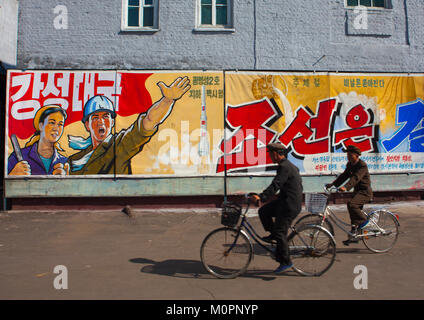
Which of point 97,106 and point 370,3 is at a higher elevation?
point 370,3

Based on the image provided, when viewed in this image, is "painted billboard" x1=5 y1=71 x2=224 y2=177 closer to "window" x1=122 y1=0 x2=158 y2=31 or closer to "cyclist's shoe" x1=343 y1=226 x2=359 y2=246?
"window" x1=122 y1=0 x2=158 y2=31

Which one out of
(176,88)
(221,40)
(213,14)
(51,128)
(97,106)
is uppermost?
(213,14)

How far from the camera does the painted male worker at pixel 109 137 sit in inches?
423

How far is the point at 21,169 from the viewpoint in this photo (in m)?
10.7

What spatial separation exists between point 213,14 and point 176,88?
9.50ft

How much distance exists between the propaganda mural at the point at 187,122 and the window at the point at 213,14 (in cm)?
201

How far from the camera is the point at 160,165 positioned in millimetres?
10844

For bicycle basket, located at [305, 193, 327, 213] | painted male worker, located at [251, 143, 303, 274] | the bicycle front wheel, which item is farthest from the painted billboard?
painted male worker, located at [251, 143, 303, 274]

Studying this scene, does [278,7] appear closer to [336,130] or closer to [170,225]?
[336,130]

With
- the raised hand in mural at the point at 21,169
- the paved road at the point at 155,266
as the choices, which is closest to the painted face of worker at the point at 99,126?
the raised hand in mural at the point at 21,169

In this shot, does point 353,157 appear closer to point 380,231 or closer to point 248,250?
point 380,231

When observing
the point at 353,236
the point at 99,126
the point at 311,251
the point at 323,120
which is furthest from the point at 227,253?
the point at 323,120

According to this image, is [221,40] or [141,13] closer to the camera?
[221,40]

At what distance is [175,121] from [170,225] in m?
3.15
